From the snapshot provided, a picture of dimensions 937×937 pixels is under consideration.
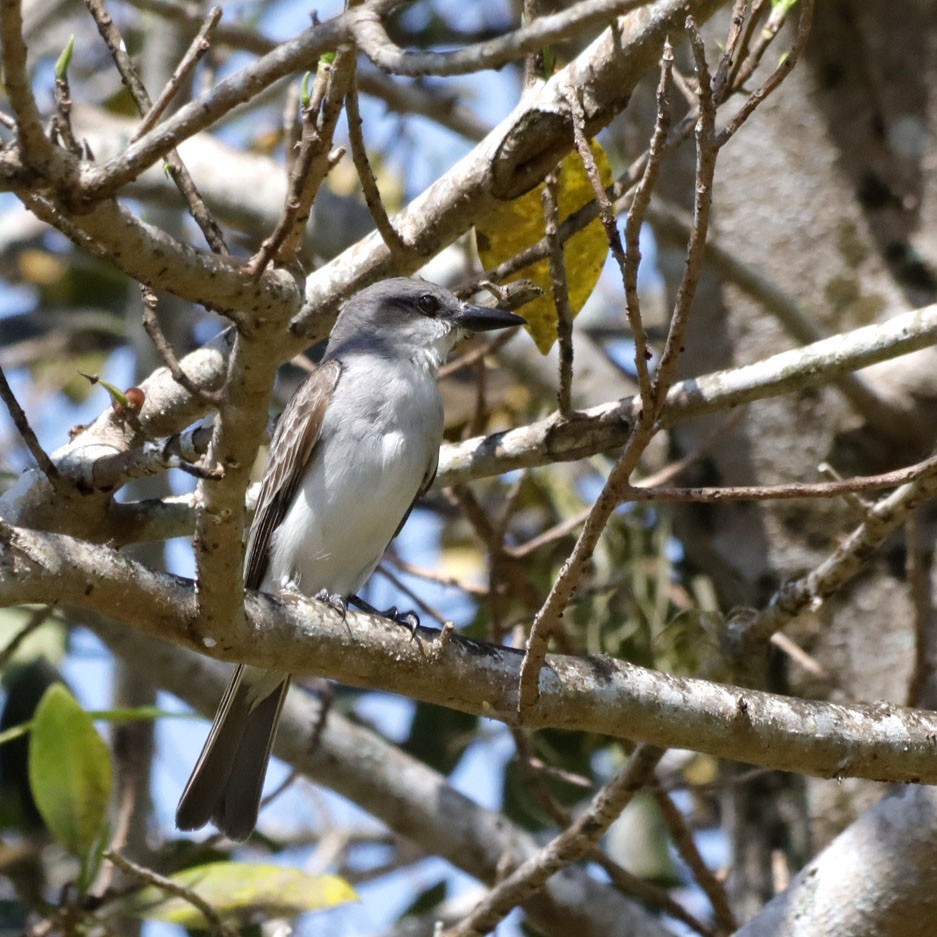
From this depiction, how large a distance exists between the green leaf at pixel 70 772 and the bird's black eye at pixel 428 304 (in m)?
1.71

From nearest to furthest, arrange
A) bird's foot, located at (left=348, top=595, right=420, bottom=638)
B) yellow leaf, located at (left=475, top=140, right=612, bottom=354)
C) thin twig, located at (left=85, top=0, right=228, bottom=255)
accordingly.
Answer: thin twig, located at (left=85, top=0, right=228, bottom=255) < bird's foot, located at (left=348, top=595, right=420, bottom=638) < yellow leaf, located at (left=475, top=140, right=612, bottom=354)

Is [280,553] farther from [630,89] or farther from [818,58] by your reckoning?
[818,58]

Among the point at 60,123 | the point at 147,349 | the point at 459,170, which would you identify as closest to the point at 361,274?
the point at 459,170

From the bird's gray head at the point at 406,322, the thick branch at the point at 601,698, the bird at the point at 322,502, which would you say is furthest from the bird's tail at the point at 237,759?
the thick branch at the point at 601,698

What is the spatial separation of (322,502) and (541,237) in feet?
3.69

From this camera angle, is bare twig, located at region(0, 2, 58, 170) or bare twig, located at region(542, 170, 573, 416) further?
bare twig, located at region(542, 170, 573, 416)

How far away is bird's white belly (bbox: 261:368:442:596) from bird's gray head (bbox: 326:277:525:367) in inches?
11.3

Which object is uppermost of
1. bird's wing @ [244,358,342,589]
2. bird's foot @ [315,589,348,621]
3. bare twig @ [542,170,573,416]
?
bird's wing @ [244,358,342,589]

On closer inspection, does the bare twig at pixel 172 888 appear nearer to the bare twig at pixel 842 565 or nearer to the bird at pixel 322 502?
the bird at pixel 322 502

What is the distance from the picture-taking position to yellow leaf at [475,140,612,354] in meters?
3.58

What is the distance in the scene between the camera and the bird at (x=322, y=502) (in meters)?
4.23

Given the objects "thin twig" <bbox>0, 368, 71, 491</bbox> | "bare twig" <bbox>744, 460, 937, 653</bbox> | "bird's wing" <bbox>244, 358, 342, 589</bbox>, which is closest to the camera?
"thin twig" <bbox>0, 368, 71, 491</bbox>

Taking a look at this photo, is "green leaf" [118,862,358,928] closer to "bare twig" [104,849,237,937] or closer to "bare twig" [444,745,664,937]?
"bare twig" [104,849,237,937]

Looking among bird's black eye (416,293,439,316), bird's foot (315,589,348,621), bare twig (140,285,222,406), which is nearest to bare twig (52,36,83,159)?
bare twig (140,285,222,406)
